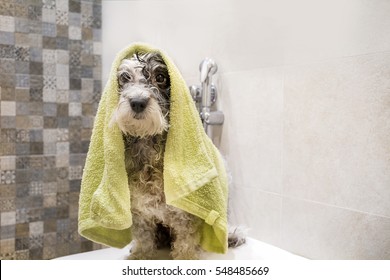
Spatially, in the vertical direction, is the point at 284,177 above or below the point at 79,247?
above

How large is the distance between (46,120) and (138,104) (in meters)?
0.49

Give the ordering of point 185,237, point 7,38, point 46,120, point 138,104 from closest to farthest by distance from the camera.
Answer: point 138,104 → point 185,237 → point 7,38 → point 46,120

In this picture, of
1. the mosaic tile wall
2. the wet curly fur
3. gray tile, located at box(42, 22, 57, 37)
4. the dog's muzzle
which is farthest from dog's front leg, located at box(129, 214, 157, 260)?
gray tile, located at box(42, 22, 57, 37)

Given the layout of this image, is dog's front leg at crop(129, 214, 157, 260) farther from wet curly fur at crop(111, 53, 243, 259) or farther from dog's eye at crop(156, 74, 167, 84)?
dog's eye at crop(156, 74, 167, 84)

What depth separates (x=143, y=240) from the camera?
835mm

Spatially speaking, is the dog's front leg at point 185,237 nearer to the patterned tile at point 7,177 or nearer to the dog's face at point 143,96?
the dog's face at point 143,96

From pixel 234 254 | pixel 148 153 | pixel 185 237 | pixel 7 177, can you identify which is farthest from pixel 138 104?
pixel 7 177

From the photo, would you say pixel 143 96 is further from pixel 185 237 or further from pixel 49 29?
pixel 49 29

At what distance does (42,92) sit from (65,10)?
0.24m

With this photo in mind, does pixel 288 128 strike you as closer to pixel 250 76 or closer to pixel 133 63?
pixel 250 76

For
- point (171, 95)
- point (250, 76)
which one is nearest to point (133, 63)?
point (171, 95)

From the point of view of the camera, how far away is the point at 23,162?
1.02m

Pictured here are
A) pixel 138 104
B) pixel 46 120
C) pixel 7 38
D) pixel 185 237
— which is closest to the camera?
pixel 138 104

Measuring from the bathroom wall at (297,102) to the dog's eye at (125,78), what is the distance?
0.79 feet
